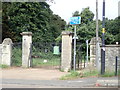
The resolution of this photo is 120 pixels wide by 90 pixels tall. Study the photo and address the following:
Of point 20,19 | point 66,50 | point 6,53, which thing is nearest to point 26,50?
point 6,53

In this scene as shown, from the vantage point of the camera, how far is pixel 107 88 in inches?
389

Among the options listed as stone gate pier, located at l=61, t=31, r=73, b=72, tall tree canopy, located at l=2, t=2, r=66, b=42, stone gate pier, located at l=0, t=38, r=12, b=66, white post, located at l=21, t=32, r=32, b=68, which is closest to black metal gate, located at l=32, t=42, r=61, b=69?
white post, located at l=21, t=32, r=32, b=68

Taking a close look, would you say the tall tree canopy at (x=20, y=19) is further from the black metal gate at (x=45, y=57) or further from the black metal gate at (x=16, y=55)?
the black metal gate at (x=16, y=55)

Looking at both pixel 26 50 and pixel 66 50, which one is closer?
pixel 66 50

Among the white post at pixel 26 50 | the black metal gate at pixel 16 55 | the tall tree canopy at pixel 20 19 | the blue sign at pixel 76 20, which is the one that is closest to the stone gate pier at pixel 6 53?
the black metal gate at pixel 16 55

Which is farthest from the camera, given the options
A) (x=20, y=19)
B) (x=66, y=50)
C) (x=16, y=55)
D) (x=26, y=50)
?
(x=20, y=19)

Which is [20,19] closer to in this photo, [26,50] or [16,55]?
[16,55]

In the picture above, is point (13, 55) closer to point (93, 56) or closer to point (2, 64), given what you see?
point (2, 64)

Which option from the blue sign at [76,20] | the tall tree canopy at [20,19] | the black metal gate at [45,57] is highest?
the tall tree canopy at [20,19]

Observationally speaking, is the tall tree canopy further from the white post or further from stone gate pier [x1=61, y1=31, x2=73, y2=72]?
stone gate pier [x1=61, y1=31, x2=73, y2=72]

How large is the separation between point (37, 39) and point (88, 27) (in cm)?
879

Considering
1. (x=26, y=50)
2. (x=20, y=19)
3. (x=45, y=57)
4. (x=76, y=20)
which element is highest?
(x=20, y=19)

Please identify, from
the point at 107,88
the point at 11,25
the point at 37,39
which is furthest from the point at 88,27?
the point at 107,88

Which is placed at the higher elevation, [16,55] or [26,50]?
[26,50]
